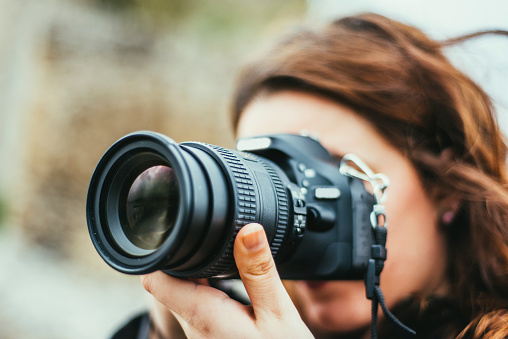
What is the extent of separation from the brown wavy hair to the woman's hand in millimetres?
320

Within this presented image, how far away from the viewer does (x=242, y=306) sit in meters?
0.50

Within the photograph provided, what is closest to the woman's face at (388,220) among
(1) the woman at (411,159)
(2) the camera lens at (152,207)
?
(1) the woman at (411,159)

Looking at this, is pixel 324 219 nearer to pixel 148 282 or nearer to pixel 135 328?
pixel 148 282

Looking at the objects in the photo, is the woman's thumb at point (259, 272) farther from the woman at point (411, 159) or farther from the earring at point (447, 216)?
the earring at point (447, 216)

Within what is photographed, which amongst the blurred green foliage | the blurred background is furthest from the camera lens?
the blurred green foliage

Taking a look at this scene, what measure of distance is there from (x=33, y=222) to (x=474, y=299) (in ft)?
6.74

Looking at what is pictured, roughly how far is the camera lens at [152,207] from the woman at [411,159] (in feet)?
1.09

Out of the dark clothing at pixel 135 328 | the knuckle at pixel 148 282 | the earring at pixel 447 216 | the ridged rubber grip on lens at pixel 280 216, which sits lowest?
the dark clothing at pixel 135 328

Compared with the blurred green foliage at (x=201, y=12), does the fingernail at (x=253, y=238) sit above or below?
below

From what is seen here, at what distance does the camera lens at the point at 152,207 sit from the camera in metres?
0.46

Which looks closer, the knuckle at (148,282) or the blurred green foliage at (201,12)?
the knuckle at (148,282)

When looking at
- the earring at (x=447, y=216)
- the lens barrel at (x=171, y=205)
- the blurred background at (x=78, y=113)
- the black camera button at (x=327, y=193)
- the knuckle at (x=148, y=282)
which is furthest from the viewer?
the blurred background at (x=78, y=113)

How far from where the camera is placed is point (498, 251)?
2.42ft

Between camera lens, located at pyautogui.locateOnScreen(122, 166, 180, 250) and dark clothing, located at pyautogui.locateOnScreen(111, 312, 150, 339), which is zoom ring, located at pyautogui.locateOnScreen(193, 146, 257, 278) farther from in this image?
dark clothing, located at pyautogui.locateOnScreen(111, 312, 150, 339)
